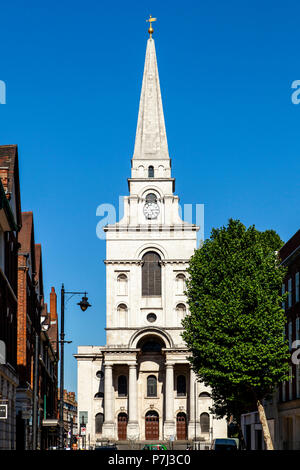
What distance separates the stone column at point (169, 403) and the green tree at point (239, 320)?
37.0 m

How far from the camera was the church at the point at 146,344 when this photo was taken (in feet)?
295

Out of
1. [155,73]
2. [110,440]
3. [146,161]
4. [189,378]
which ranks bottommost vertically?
[110,440]

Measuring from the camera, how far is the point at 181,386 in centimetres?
9244

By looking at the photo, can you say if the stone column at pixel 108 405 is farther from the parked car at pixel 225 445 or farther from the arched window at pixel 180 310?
the parked car at pixel 225 445

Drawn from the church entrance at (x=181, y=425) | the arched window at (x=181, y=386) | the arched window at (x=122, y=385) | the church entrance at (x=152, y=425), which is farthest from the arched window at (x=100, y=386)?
the church entrance at (x=181, y=425)

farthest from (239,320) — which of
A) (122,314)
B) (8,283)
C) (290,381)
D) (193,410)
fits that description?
(122,314)

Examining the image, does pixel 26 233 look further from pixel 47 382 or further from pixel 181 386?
pixel 181 386

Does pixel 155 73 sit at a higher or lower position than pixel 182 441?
higher

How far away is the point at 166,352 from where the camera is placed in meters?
89.5

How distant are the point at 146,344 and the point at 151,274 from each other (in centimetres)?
859

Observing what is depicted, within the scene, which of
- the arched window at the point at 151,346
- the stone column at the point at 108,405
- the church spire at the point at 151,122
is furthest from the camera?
the church spire at the point at 151,122

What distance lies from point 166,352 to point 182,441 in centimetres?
1008
